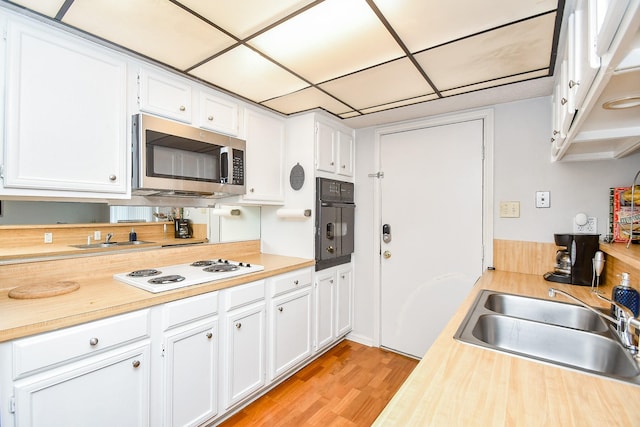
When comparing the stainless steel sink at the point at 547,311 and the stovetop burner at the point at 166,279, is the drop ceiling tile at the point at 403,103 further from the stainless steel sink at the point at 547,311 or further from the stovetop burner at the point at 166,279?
the stovetop burner at the point at 166,279

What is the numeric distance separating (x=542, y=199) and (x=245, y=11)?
223 centimetres

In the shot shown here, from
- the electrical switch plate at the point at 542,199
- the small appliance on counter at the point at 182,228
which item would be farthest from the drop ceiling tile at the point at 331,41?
the electrical switch plate at the point at 542,199

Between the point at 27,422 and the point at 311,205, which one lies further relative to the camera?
the point at 311,205

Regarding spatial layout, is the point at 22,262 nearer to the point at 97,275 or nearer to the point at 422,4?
the point at 97,275

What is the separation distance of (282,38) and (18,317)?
1.62 m

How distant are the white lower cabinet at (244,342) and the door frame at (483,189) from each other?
1.23 metres

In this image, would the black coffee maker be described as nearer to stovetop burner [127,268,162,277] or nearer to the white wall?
the white wall

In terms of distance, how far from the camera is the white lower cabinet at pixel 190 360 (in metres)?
1.46

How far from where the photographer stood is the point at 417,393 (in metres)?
0.74

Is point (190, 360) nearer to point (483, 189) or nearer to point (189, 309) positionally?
point (189, 309)

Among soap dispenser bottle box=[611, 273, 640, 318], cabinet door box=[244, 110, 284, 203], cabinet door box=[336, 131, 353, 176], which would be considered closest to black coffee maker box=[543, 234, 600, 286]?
soap dispenser bottle box=[611, 273, 640, 318]

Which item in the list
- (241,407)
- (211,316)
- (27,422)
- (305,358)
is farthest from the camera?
(305,358)

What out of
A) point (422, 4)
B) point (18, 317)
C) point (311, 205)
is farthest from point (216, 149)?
point (422, 4)

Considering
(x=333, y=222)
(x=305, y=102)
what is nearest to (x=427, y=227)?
(x=333, y=222)
